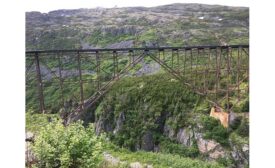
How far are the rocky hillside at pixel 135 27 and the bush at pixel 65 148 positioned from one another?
7.50m

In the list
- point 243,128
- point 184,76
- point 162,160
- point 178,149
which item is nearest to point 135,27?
point 184,76

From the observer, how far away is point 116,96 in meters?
19.2

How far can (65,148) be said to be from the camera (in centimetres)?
847

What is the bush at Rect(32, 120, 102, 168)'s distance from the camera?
8.26m

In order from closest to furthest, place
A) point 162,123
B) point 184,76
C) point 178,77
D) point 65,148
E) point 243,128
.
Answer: point 65,148, point 243,128, point 184,76, point 178,77, point 162,123

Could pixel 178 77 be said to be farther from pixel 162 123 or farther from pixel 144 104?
pixel 144 104

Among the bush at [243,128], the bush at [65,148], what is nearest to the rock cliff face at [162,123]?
the bush at [243,128]

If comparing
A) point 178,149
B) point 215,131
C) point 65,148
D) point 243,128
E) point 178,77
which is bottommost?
point 178,149

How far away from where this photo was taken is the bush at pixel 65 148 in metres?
8.26

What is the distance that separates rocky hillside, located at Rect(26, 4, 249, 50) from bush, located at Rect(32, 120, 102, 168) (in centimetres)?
750

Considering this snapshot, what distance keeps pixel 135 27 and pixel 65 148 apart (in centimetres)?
1214

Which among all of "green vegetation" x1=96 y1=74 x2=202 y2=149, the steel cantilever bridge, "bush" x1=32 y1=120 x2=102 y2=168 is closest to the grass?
"green vegetation" x1=96 y1=74 x2=202 y2=149

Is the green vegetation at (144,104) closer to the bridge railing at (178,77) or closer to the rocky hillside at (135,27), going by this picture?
the bridge railing at (178,77)
